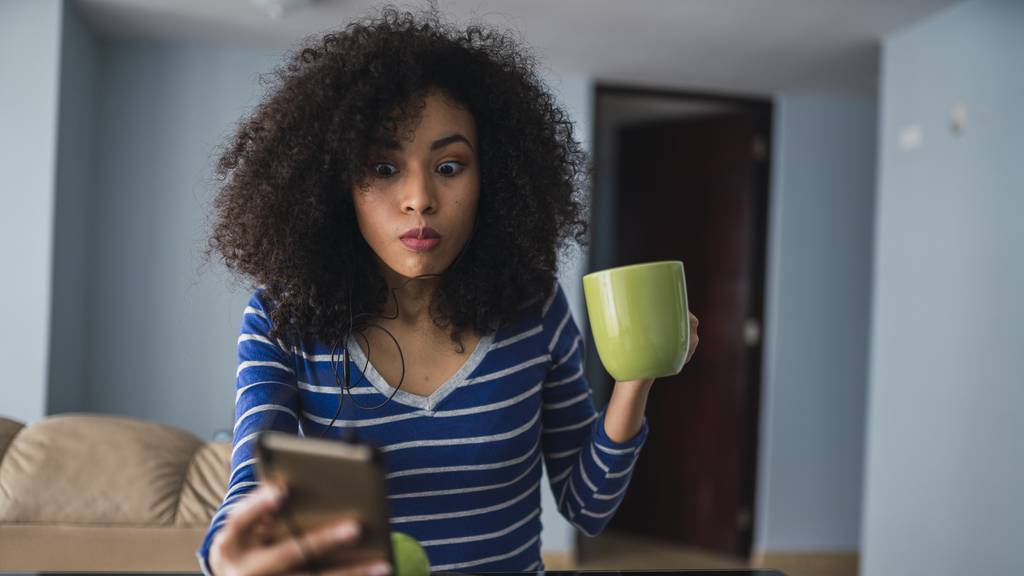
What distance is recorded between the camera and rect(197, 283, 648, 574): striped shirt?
0.90 m

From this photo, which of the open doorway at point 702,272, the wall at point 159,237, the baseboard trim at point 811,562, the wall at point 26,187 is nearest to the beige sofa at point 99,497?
the wall at point 26,187

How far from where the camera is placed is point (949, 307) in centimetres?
285

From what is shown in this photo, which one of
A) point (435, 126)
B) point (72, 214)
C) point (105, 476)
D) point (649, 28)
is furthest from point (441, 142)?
point (72, 214)

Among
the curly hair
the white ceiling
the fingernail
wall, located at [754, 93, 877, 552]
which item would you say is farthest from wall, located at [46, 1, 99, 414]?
wall, located at [754, 93, 877, 552]

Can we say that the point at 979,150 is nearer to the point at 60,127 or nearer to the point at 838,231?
the point at 838,231

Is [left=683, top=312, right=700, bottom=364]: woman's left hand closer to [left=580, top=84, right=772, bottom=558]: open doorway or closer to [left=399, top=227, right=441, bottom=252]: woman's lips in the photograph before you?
[left=399, top=227, right=441, bottom=252]: woman's lips

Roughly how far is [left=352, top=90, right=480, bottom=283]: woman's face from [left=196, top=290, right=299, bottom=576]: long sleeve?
15cm

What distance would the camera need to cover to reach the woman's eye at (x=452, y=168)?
34.2 inches

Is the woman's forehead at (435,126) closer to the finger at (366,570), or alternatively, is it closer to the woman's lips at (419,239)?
the woman's lips at (419,239)

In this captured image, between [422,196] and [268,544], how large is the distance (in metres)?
0.40

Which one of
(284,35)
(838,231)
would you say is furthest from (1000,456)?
(284,35)

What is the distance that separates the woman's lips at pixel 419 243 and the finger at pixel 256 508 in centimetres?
39

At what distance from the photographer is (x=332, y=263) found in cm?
95

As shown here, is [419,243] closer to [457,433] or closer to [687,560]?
[457,433]
